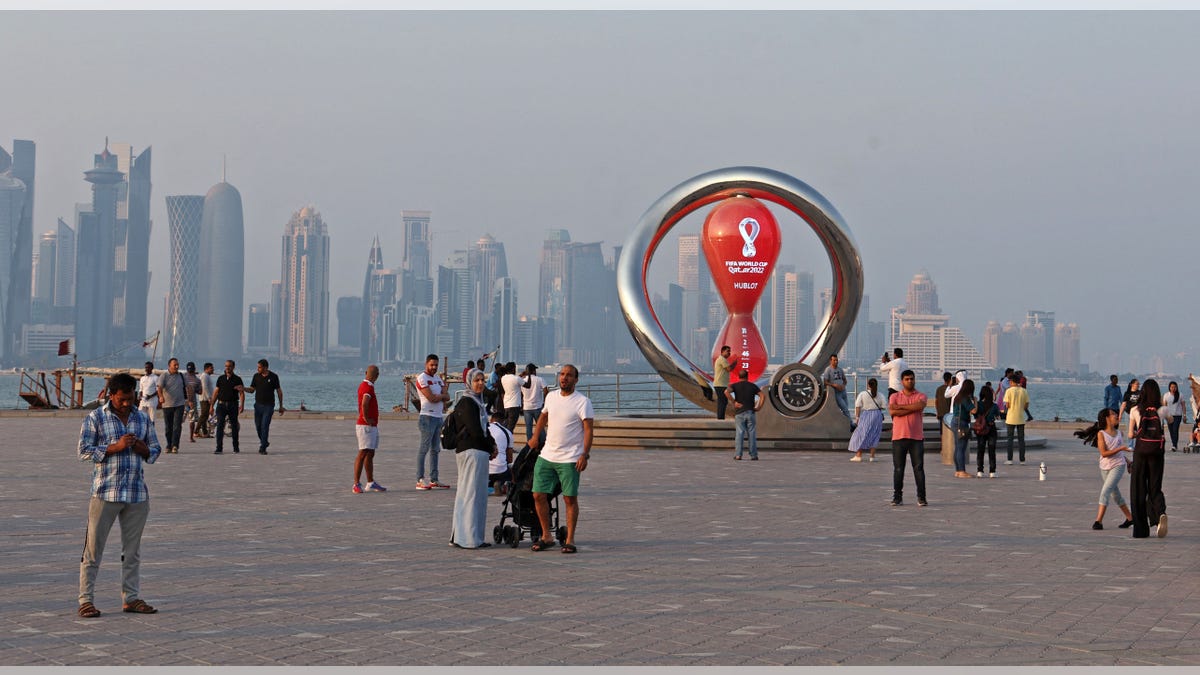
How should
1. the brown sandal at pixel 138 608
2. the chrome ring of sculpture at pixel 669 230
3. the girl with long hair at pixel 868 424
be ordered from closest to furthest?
1. the brown sandal at pixel 138 608
2. the girl with long hair at pixel 868 424
3. the chrome ring of sculpture at pixel 669 230

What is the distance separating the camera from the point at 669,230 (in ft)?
85.6

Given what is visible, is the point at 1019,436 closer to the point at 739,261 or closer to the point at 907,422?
the point at 907,422

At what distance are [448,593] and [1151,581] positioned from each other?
4.36m

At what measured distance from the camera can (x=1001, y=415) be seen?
21688mm

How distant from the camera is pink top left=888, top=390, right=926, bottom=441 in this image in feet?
44.4

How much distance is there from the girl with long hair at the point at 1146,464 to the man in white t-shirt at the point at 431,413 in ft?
22.7

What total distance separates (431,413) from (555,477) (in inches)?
199

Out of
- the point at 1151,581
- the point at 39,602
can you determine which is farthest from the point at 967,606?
the point at 39,602

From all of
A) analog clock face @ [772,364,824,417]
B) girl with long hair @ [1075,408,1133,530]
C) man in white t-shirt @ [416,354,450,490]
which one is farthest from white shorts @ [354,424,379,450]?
analog clock face @ [772,364,824,417]

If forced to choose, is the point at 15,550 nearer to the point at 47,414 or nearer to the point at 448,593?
the point at 448,593

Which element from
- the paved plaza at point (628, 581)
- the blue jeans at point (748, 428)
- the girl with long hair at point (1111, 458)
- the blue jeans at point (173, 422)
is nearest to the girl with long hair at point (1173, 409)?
the blue jeans at point (748, 428)

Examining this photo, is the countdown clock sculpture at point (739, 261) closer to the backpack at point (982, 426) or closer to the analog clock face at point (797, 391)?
the analog clock face at point (797, 391)

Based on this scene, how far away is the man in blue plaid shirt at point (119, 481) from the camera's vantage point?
290 inches

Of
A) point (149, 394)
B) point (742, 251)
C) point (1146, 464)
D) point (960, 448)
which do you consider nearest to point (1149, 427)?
point (1146, 464)
